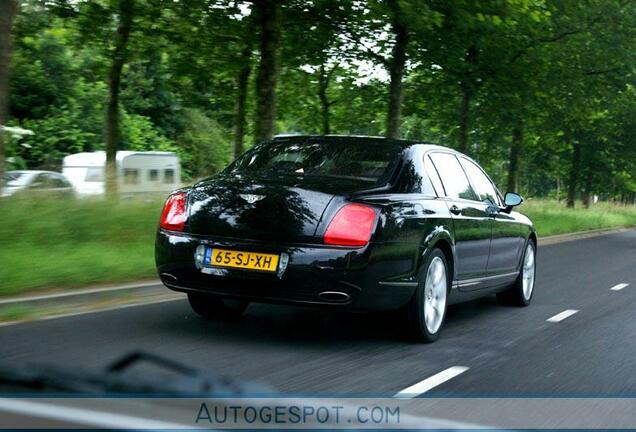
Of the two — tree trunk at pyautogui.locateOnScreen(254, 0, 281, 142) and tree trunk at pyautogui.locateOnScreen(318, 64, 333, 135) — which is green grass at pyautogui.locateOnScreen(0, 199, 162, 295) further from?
tree trunk at pyautogui.locateOnScreen(318, 64, 333, 135)

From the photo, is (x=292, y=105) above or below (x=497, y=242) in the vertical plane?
above

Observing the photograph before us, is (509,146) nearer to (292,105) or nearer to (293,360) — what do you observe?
(292,105)

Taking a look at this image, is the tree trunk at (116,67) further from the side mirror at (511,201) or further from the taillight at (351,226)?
the taillight at (351,226)

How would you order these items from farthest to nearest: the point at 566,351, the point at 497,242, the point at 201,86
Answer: the point at 201,86 < the point at 497,242 < the point at 566,351

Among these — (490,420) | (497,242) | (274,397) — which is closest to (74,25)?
(497,242)

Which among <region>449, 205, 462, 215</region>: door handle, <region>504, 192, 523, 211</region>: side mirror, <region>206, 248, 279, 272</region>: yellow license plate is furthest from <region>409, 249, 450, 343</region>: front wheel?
<region>504, 192, 523, 211</region>: side mirror

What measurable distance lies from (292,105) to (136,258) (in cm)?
1788

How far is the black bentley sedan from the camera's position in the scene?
19.9ft

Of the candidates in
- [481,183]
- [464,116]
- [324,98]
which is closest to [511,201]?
[481,183]

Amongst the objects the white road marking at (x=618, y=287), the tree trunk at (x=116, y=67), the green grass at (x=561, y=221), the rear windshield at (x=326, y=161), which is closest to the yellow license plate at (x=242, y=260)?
the rear windshield at (x=326, y=161)

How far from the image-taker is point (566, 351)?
6691 mm

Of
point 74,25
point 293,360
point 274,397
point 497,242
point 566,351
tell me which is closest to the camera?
point 274,397

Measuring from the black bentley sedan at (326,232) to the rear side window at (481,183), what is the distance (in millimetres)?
725

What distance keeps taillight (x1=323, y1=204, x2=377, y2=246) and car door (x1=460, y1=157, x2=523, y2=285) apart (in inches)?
96.1
